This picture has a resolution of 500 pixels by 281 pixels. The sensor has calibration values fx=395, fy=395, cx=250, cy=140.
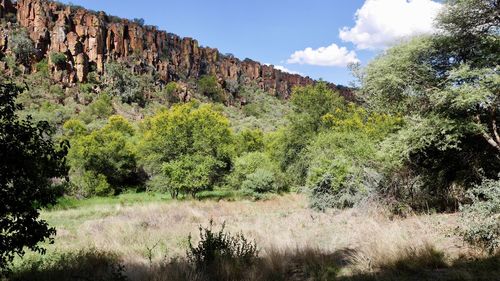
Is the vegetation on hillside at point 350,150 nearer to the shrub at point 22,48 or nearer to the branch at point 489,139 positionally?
the branch at point 489,139

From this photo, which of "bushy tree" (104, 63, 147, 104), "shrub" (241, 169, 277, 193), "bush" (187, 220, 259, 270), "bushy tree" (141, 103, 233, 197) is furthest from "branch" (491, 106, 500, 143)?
"bushy tree" (104, 63, 147, 104)

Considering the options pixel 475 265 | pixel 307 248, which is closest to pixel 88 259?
pixel 307 248

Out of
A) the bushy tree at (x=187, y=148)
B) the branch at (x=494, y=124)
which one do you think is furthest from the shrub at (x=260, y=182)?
the branch at (x=494, y=124)

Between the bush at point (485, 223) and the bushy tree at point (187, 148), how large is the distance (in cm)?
2331

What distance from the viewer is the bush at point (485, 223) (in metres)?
7.56

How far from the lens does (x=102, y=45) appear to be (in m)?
107

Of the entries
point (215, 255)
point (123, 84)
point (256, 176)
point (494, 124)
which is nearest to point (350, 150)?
point (256, 176)

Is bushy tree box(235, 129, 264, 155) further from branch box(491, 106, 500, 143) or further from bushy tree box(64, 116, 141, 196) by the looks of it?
branch box(491, 106, 500, 143)

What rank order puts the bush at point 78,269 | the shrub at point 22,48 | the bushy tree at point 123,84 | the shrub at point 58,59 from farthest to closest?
Answer: 1. the shrub at point 58,59
2. the bushy tree at point 123,84
3. the shrub at point 22,48
4. the bush at point 78,269

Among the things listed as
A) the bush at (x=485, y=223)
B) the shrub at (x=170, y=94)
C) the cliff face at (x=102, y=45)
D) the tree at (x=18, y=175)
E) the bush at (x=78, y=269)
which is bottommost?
the bush at (x=78, y=269)

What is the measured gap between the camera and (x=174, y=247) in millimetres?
10422

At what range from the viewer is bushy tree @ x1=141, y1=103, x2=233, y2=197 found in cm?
3034

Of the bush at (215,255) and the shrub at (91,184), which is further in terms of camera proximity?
the shrub at (91,184)

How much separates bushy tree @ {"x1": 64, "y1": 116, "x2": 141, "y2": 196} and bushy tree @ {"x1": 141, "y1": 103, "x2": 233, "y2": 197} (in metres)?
8.19
